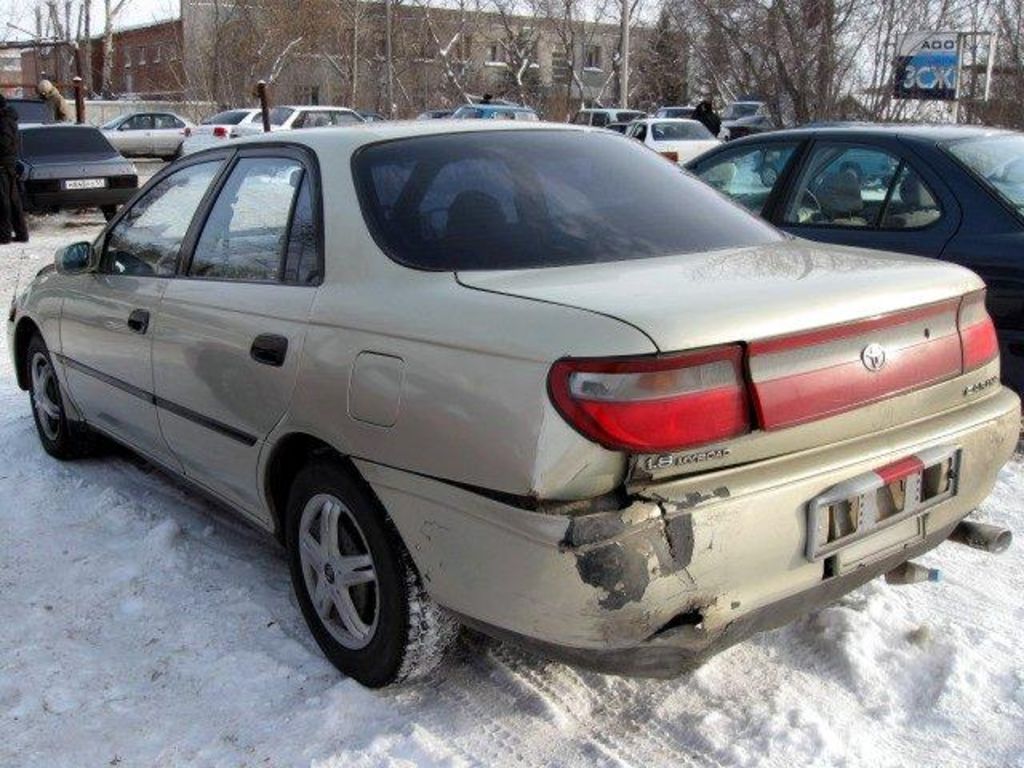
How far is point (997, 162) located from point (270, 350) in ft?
12.4

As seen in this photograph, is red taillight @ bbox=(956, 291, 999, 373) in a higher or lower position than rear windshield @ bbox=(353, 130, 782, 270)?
lower

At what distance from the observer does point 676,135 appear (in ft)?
76.1

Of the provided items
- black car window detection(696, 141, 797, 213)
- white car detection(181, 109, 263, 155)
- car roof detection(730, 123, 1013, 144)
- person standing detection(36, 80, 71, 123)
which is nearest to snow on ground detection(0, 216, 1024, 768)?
car roof detection(730, 123, 1013, 144)

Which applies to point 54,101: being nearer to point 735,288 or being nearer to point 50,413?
point 50,413

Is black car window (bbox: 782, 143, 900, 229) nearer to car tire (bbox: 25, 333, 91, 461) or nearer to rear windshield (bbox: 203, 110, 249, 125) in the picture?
car tire (bbox: 25, 333, 91, 461)

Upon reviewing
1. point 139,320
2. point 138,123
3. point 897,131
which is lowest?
point 139,320

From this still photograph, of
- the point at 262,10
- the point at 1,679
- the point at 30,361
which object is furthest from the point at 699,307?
the point at 262,10

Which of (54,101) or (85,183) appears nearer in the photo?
(85,183)

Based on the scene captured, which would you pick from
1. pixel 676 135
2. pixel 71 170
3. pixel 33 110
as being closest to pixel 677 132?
pixel 676 135

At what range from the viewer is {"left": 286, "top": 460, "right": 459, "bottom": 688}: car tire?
280 centimetres

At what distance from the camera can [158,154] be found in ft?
101

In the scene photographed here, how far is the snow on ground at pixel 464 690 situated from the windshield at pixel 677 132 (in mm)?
20150

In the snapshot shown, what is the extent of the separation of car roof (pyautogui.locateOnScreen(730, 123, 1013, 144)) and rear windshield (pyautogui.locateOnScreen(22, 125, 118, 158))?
1150 centimetres

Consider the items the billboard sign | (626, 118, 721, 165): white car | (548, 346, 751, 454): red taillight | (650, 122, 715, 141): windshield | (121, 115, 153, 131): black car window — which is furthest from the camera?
(121, 115, 153, 131): black car window
